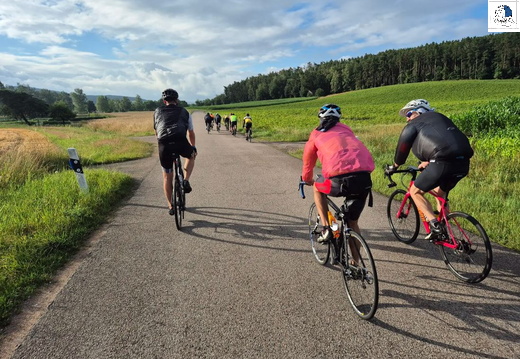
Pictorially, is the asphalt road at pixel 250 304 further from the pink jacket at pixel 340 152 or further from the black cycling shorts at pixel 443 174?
the pink jacket at pixel 340 152

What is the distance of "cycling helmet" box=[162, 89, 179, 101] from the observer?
5066mm

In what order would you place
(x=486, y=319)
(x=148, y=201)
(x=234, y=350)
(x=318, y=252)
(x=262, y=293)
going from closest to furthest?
(x=234, y=350) < (x=486, y=319) < (x=262, y=293) < (x=318, y=252) < (x=148, y=201)

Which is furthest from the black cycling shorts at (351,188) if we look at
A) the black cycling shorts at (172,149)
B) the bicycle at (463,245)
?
the black cycling shorts at (172,149)

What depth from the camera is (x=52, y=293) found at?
3.19 metres

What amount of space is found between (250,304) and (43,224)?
384cm

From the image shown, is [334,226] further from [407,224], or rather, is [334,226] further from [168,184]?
[168,184]

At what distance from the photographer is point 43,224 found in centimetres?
460

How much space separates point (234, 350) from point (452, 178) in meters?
3.04

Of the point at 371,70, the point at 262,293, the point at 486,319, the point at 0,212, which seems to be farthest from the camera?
the point at 371,70

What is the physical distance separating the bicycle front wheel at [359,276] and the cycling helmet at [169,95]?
12.7 ft

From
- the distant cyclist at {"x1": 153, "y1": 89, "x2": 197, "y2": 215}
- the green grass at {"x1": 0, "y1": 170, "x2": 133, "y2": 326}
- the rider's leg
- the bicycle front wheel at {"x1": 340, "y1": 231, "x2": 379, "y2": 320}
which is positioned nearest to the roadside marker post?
the green grass at {"x1": 0, "y1": 170, "x2": 133, "y2": 326}

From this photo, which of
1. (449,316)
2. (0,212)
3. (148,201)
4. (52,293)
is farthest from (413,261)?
(0,212)

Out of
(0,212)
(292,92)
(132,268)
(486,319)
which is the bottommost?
(486,319)

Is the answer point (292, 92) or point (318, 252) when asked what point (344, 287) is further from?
point (292, 92)
